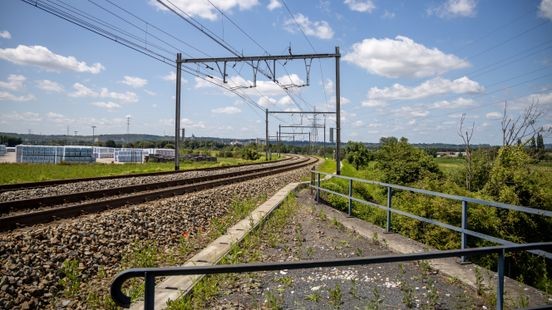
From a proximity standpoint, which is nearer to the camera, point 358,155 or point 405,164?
point 405,164

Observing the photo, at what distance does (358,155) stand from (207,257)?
219 feet

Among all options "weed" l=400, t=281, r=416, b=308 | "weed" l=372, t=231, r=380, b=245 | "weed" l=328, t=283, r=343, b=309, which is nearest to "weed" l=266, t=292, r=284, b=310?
"weed" l=328, t=283, r=343, b=309

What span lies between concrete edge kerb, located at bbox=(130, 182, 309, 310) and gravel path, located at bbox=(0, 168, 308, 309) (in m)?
0.94

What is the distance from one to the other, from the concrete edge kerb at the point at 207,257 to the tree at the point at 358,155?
2382 inches

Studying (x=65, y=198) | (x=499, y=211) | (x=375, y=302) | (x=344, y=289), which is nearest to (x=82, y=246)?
(x=344, y=289)

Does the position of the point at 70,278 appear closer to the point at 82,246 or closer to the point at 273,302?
the point at 82,246

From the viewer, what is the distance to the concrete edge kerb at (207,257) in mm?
5156

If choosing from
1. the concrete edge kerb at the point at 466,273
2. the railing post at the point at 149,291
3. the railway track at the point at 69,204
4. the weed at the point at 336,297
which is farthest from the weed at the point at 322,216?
the railing post at the point at 149,291

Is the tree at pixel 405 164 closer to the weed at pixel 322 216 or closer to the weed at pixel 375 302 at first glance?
the weed at pixel 322 216

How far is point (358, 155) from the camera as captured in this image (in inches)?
2825

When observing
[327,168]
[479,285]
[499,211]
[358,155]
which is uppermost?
[358,155]

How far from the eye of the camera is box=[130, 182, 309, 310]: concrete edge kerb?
5.16 meters

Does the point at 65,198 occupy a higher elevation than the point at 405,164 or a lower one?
lower

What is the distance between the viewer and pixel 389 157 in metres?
33.8
